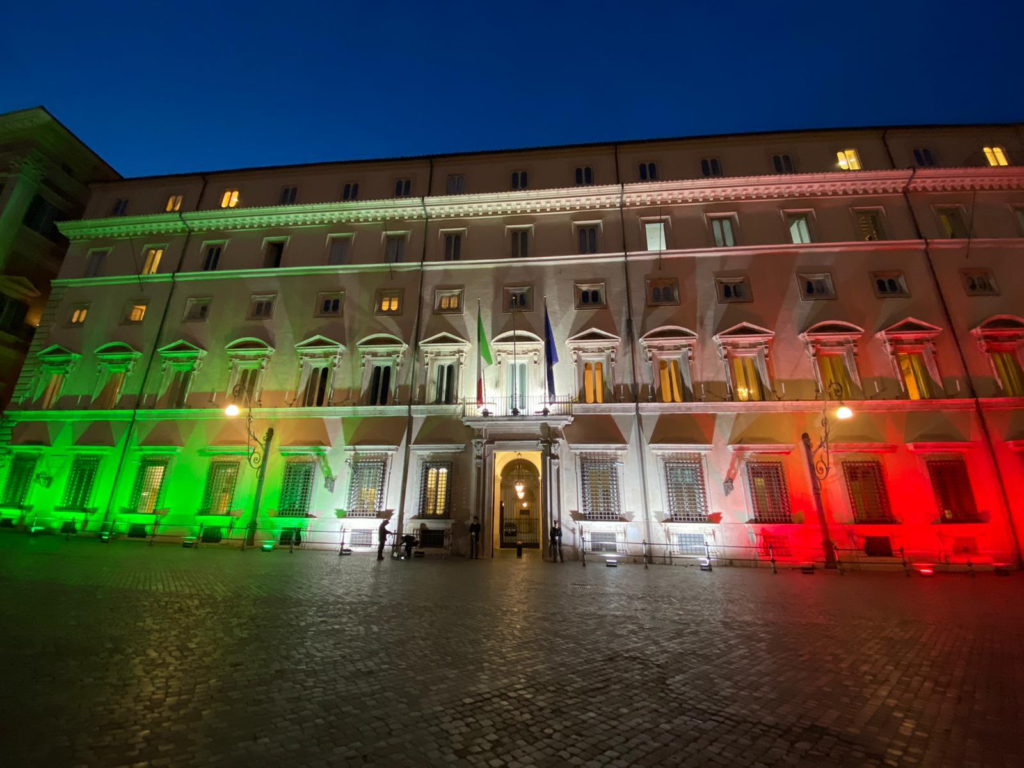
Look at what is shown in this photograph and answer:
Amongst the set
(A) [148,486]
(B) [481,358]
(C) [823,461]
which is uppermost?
(B) [481,358]

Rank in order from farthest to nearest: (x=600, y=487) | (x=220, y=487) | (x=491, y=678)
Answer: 1. (x=220, y=487)
2. (x=600, y=487)
3. (x=491, y=678)

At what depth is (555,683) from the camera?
16.0ft

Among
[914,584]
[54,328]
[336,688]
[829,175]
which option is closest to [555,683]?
[336,688]

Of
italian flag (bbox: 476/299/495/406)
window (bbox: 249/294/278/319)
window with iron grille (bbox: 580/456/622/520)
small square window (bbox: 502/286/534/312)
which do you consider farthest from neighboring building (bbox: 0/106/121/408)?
window with iron grille (bbox: 580/456/622/520)

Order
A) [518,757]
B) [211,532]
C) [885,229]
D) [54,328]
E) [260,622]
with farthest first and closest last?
1. [54,328]
2. [885,229]
3. [211,532]
4. [260,622]
5. [518,757]

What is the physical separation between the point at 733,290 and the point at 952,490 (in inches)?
461

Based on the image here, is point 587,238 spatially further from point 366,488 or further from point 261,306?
point 261,306

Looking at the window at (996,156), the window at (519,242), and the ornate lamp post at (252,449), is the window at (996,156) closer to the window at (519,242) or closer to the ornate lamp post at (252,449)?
the window at (519,242)

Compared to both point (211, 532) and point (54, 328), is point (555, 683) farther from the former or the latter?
point (54, 328)

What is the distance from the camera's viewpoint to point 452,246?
24.4 meters

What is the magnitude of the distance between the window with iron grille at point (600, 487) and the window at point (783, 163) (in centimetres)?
1842

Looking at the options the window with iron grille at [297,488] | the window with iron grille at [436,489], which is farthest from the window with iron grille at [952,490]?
the window with iron grille at [297,488]

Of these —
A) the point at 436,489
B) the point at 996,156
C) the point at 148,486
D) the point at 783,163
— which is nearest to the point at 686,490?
the point at 436,489

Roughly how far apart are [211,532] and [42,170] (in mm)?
25604
